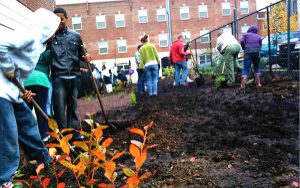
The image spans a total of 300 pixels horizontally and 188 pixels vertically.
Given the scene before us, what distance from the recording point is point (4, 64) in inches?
94.4

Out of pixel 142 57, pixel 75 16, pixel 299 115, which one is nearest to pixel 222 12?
pixel 75 16

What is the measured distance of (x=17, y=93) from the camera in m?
2.53

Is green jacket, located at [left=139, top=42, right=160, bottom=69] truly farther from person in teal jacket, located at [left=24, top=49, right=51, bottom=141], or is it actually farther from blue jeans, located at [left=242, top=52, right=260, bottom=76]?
person in teal jacket, located at [left=24, top=49, right=51, bottom=141]

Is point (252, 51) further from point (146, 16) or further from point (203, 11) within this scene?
point (203, 11)

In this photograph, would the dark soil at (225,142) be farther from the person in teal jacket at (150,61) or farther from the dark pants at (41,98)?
the person in teal jacket at (150,61)

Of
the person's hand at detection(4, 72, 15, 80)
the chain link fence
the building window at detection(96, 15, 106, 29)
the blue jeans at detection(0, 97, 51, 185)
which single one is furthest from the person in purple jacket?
the building window at detection(96, 15, 106, 29)

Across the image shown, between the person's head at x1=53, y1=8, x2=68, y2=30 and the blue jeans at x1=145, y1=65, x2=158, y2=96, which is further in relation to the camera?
the blue jeans at x1=145, y1=65, x2=158, y2=96

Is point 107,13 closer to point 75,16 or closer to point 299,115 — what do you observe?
point 75,16

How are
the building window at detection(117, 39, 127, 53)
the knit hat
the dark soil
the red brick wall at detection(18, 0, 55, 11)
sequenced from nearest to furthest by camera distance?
the dark soil, the knit hat, the red brick wall at detection(18, 0, 55, 11), the building window at detection(117, 39, 127, 53)

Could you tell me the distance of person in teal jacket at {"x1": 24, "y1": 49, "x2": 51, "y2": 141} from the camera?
402 centimetres

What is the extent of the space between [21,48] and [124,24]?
100 feet

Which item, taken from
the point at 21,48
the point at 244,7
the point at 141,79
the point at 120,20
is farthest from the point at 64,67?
the point at 244,7

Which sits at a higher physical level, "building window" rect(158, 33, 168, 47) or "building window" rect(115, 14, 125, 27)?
"building window" rect(115, 14, 125, 27)

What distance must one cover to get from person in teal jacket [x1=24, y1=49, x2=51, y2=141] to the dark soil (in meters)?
1.00
